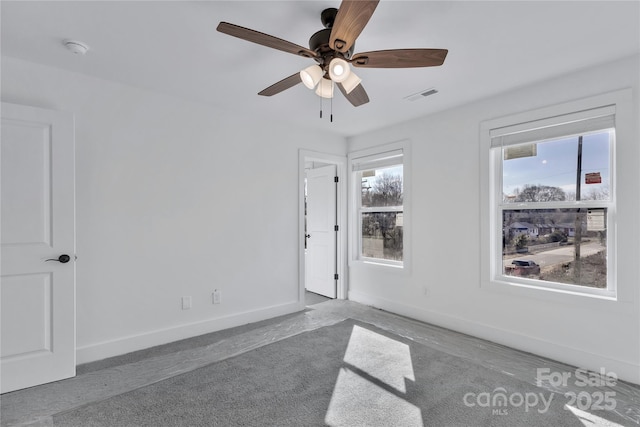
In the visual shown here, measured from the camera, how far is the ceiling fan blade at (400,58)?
179 centimetres

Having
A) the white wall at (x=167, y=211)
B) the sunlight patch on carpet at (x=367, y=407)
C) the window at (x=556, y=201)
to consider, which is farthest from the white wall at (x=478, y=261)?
the sunlight patch on carpet at (x=367, y=407)

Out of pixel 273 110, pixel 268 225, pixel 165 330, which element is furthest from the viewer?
pixel 268 225

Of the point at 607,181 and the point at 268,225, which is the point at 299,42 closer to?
the point at 268,225

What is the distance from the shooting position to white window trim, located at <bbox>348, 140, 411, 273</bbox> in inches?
157

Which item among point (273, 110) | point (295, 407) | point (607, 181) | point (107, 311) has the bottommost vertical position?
point (295, 407)

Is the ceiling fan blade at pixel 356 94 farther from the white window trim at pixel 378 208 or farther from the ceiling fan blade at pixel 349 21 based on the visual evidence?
the white window trim at pixel 378 208

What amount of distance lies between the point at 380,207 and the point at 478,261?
60.4 inches

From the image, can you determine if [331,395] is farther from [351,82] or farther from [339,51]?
[339,51]

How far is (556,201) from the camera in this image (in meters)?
2.85

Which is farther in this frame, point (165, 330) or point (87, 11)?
point (165, 330)

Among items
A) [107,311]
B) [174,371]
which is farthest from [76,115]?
[174,371]

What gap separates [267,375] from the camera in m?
2.53

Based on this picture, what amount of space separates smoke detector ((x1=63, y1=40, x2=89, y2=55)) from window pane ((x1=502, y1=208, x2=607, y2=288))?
3.89 metres

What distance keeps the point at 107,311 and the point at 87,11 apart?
236cm
